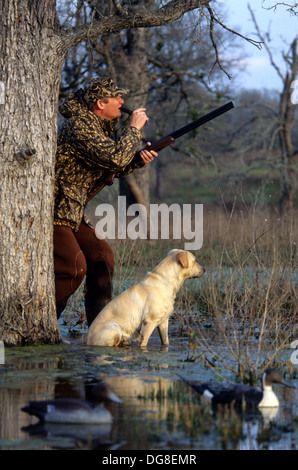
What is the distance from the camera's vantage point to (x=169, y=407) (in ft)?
17.8

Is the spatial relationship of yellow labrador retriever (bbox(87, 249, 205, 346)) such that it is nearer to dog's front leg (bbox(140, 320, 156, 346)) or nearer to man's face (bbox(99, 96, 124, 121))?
dog's front leg (bbox(140, 320, 156, 346))

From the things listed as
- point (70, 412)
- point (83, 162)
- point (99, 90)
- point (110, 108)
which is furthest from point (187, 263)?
point (70, 412)

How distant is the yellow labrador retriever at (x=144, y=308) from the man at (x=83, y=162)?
0.52 metres

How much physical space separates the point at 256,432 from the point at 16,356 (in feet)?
10.3

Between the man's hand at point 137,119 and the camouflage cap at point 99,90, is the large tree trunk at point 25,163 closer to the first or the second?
the camouflage cap at point 99,90

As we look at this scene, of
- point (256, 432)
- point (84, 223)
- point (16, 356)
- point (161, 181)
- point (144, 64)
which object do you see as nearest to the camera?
point (256, 432)

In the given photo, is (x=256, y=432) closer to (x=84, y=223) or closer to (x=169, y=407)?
(x=169, y=407)

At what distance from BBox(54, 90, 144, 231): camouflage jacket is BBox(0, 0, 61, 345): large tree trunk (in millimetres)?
224

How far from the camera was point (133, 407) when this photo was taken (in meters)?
5.42

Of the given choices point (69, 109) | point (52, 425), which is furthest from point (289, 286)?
point (52, 425)

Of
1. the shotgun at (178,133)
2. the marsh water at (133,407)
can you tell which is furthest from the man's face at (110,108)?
the marsh water at (133,407)

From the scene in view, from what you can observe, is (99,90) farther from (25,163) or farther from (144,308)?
(144,308)

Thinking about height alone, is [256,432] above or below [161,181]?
below

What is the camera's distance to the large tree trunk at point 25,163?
300 inches
